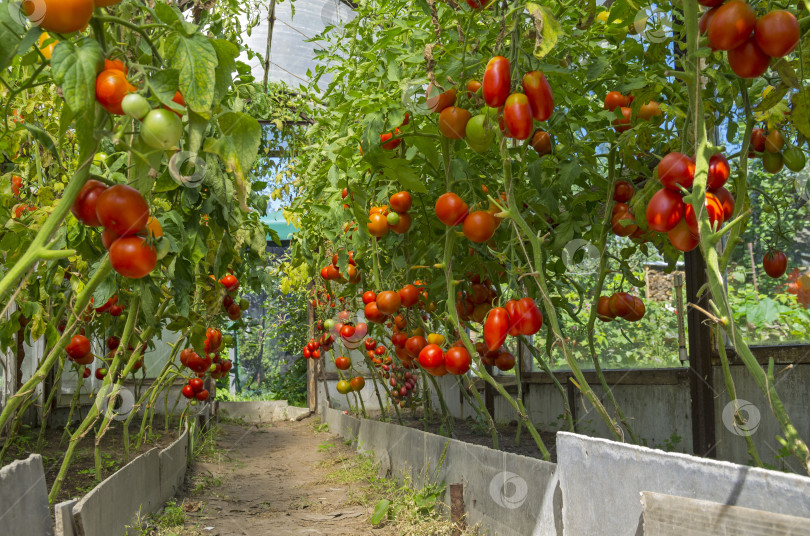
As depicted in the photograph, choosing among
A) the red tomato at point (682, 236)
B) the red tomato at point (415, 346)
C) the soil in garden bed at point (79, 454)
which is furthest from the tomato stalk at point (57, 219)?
the soil in garden bed at point (79, 454)

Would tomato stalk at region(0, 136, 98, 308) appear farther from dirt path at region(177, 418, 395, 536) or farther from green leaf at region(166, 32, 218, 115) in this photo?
dirt path at region(177, 418, 395, 536)

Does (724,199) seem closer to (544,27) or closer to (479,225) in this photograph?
(544,27)

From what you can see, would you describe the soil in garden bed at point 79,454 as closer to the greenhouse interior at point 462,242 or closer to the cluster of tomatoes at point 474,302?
the greenhouse interior at point 462,242

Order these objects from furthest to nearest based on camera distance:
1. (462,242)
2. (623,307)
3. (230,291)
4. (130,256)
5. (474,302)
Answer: (230,291) → (462,242) → (474,302) → (623,307) → (130,256)

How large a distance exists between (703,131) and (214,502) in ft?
11.4

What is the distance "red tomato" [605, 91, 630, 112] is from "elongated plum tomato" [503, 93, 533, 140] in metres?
0.79

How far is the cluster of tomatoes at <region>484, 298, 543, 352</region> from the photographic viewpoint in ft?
6.91

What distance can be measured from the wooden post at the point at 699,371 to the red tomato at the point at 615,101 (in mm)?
1168

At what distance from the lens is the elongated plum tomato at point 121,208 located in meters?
1.01

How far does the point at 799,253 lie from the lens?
9.57 feet

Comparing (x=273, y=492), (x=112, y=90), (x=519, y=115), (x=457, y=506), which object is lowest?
(x=273, y=492)

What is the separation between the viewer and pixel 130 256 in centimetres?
108

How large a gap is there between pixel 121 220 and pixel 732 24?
103 cm

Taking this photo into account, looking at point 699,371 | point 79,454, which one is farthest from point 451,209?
point 79,454
